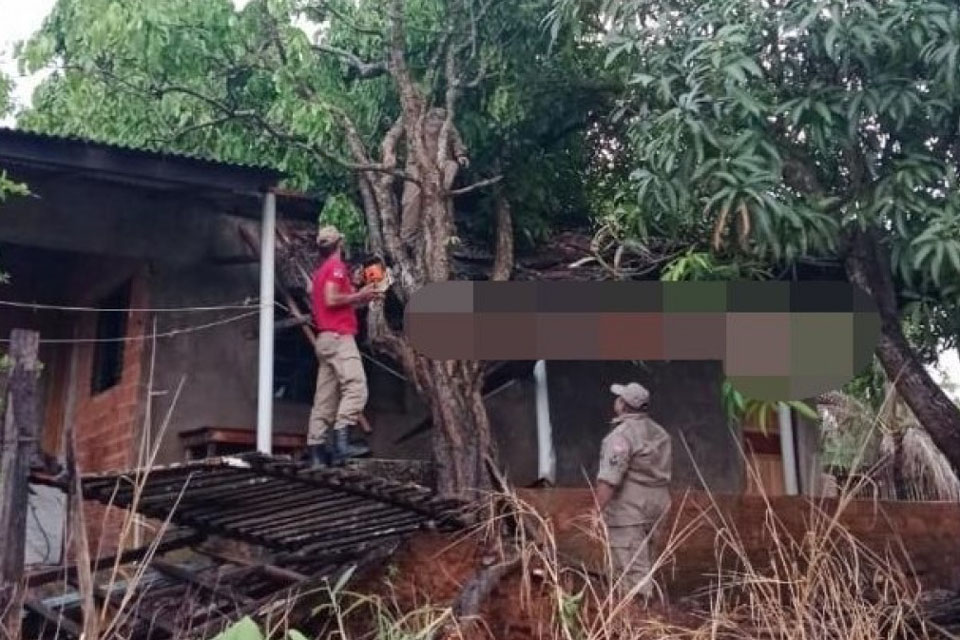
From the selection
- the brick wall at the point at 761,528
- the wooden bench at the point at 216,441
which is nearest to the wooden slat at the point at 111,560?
the wooden bench at the point at 216,441

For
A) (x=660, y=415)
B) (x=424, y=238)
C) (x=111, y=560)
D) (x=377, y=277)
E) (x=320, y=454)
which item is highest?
(x=424, y=238)

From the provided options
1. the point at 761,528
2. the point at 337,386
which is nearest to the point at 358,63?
the point at 337,386

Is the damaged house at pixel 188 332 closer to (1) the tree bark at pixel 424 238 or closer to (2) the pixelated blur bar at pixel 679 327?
(1) the tree bark at pixel 424 238

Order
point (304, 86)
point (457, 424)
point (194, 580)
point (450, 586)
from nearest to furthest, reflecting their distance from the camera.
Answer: point (194, 580)
point (450, 586)
point (457, 424)
point (304, 86)

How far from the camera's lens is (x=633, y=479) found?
7.00 m

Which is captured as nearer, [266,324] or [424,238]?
[266,324]

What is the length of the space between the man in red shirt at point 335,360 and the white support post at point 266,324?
1.84ft

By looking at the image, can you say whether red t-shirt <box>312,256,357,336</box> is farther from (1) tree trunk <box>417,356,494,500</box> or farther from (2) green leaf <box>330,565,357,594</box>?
(2) green leaf <box>330,565,357,594</box>

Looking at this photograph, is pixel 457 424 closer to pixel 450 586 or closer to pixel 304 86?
pixel 450 586

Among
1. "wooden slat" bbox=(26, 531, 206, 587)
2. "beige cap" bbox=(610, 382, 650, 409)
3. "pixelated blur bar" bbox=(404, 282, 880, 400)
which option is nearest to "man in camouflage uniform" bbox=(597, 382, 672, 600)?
"beige cap" bbox=(610, 382, 650, 409)

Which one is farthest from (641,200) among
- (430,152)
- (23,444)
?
(23,444)

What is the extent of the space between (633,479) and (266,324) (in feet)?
8.37

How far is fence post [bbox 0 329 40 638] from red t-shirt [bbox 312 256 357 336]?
2.28m

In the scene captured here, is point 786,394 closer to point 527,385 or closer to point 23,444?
point 527,385
